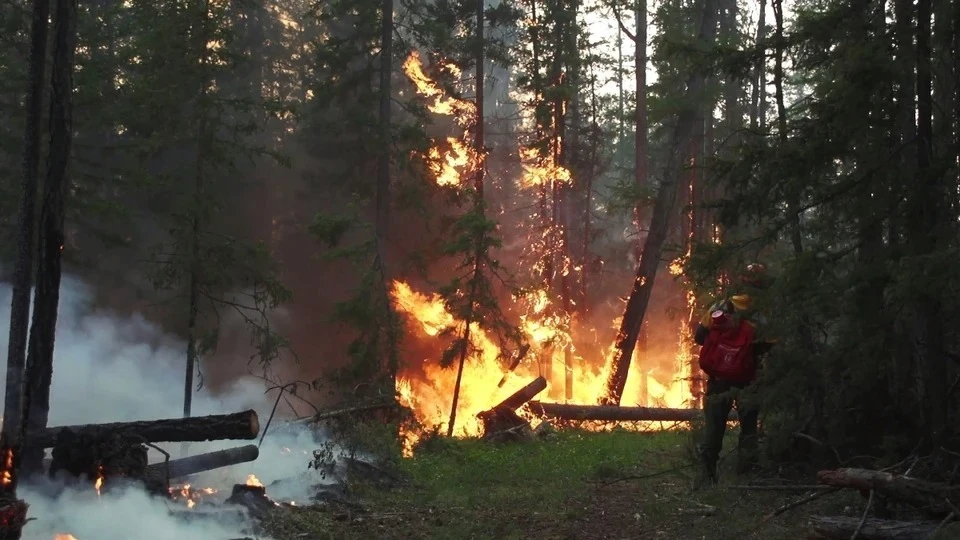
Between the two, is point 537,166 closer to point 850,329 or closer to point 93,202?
point 93,202

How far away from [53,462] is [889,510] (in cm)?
862

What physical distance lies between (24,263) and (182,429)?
267cm

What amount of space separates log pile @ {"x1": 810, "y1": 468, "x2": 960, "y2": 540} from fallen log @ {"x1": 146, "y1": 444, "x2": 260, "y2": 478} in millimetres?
7133

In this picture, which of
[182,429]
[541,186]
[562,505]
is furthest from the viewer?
[541,186]

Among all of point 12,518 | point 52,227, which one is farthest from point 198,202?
point 12,518

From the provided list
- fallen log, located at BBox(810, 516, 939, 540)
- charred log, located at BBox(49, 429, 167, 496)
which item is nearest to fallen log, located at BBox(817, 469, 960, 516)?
fallen log, located at BBox(810, 516, 939, 540)

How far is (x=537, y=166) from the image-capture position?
28.2 metres

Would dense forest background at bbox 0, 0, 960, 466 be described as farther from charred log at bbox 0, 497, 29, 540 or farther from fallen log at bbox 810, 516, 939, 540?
charred log at bbox 0, 497, 29, 540

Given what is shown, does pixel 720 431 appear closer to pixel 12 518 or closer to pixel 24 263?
pixel 12 518

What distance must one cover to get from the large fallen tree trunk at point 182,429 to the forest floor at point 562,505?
1157 millimetres

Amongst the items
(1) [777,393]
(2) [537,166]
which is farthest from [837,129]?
(2) [537,166]

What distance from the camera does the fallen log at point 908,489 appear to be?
5973mm

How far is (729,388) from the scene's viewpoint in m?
8.90

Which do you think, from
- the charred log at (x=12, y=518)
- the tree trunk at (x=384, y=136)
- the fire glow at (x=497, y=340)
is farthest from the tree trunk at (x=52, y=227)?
the tree trunk at (x=384, y=136)
